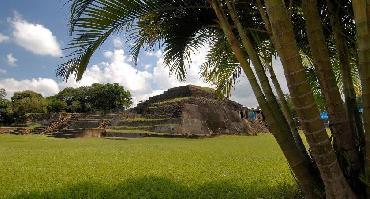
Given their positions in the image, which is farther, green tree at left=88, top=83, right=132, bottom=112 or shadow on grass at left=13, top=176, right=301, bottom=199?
green tree at left=88, top=83, right=132, bottom=112

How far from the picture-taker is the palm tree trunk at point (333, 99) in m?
4.18

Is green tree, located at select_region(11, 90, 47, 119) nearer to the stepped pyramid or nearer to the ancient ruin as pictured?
the ancient ruin

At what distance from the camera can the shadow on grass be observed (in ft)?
21.6

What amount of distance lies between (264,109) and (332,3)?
5.47 ft

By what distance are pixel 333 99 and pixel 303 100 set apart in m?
0.86

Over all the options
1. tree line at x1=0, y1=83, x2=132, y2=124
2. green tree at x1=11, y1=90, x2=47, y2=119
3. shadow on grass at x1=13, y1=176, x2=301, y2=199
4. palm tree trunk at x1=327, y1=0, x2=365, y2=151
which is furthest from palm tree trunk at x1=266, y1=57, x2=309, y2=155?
tree line at x1=0, y1=83, x2=132, y2=124

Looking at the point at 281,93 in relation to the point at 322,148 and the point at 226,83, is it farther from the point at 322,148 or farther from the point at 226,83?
the point at 226,83

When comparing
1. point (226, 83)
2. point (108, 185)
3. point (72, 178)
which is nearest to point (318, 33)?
point (226, 83)

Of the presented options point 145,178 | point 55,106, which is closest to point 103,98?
point 55,106

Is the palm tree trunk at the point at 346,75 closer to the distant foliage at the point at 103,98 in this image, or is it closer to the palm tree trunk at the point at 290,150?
the palm tree trunk at the point at 290,150

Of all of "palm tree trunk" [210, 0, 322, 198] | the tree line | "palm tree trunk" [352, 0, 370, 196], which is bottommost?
"palm tree trunk" [210, 0, 322, 198]

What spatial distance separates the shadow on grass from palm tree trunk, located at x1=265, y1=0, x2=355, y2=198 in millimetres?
2421

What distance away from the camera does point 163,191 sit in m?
6.95

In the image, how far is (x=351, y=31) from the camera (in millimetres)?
5891
